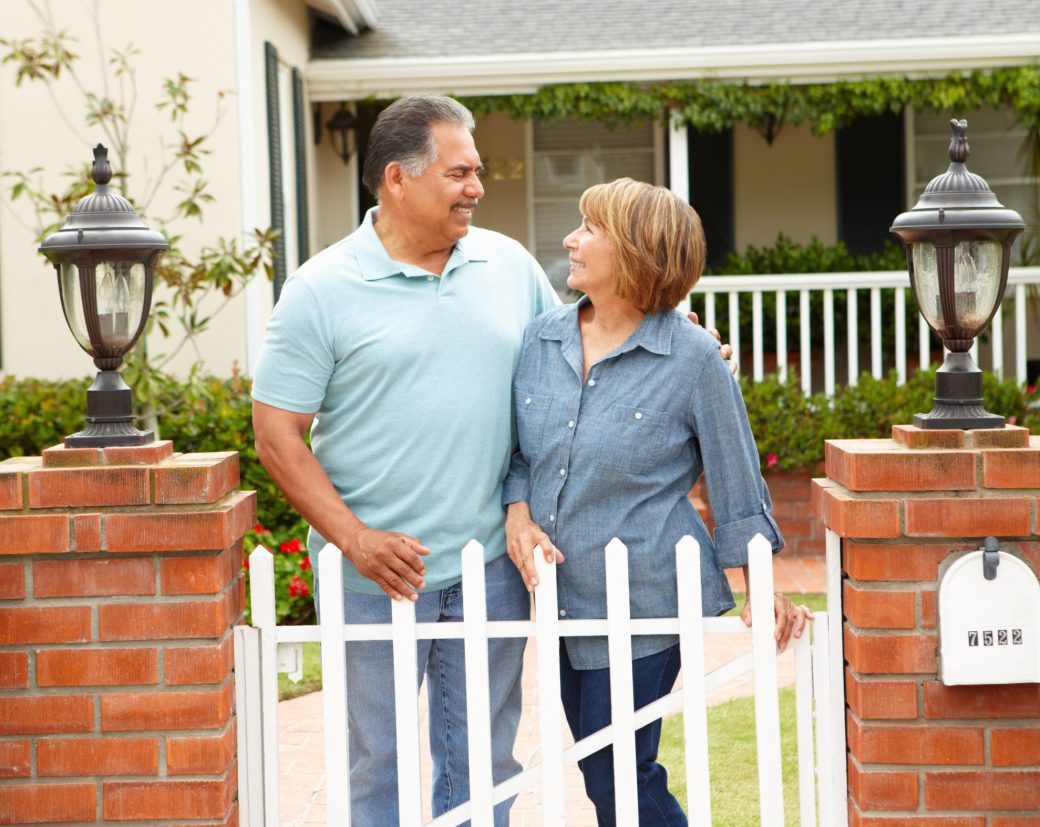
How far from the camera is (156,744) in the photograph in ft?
8.77

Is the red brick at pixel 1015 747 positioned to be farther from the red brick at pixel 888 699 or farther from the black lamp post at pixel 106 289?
the black lamp post at pixel 106 289

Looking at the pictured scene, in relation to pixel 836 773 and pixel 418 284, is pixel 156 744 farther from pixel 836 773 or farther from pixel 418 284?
pixel 836 773

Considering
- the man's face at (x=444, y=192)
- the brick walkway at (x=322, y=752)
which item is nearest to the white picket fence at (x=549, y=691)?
the man's face at (x=444, y=192)

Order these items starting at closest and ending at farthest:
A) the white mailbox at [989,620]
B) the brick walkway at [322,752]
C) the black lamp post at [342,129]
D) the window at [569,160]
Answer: the white mailbox at [989,620], the brick walkway at [322,752], the black lamp post at [342,129], the window at [569,160]

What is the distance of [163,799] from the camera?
2.68m

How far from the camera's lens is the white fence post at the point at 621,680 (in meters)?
2.62

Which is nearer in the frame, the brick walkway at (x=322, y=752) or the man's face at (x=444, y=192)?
the man's face at (x=444, y=192)

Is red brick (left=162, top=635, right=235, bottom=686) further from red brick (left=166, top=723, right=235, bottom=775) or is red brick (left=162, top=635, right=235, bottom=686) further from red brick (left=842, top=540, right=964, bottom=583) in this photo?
red brick (left=842, top=540, right=964, bottom=583)

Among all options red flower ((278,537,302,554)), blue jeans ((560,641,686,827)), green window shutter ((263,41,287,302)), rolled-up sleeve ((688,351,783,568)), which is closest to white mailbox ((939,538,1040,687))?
rolled-up sleeve ((688,351,783,568))

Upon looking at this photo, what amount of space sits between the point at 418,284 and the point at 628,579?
0.81 metres

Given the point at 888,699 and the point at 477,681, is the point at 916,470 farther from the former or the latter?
the point at 477,681

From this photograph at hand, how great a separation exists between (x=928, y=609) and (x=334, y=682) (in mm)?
1213

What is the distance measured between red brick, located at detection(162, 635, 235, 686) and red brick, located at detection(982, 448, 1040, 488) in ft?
5.14

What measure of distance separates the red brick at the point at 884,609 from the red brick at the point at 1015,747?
11.1 inches
